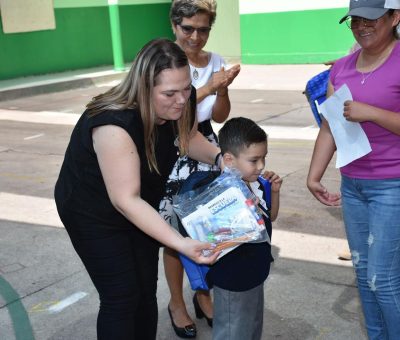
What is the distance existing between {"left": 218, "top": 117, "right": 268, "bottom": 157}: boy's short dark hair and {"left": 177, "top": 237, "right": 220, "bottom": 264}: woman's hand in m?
0.48

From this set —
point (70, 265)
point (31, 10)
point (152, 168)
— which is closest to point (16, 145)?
point (70, 265)

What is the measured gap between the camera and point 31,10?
15695mm

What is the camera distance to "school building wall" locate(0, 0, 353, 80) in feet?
50.9

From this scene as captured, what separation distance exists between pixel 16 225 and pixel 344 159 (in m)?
3.54

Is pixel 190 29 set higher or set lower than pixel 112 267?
higher

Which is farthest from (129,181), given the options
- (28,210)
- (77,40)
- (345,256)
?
(77,40)

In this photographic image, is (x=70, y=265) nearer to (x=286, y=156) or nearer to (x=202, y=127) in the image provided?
(x=202, y=127)

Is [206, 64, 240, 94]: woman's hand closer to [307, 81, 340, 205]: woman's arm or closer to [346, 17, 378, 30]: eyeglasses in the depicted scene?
[307, 81, 340, 205]: woman's arm

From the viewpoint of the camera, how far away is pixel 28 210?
5844 mm

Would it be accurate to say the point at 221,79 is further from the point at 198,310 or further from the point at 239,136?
the point at 198,310

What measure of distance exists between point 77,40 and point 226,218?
1550 cm

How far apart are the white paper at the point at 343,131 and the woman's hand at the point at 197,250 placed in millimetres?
791

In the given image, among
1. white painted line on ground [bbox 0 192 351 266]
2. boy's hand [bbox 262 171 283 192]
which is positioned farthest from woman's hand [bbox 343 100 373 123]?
white painted line on ground [bbox 0 192 351 266]

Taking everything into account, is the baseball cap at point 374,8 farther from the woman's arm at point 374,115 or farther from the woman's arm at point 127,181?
the woman's arm at point 127,181
